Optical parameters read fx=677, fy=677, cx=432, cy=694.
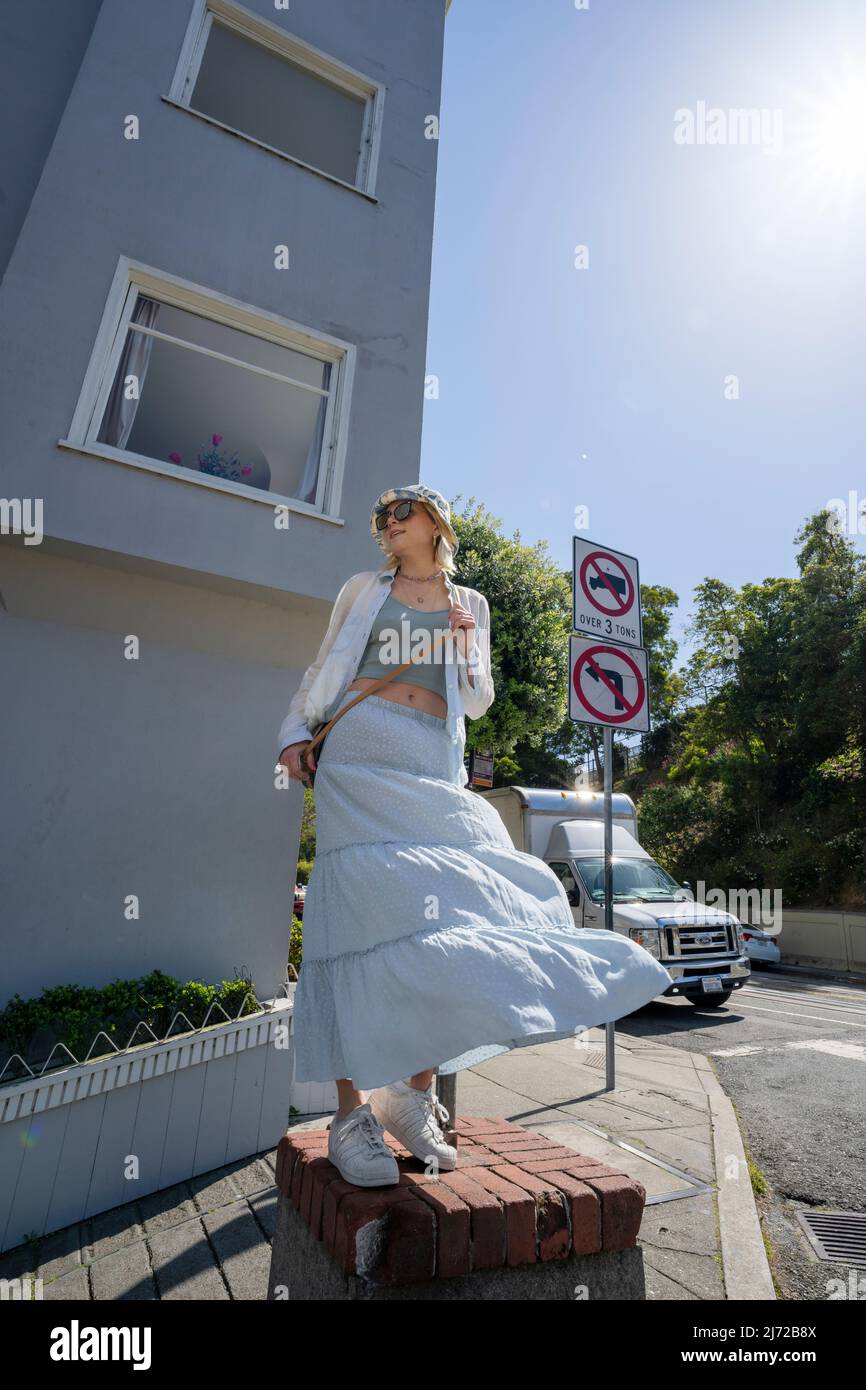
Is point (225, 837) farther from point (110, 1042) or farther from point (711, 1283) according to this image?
point (711, 1283)

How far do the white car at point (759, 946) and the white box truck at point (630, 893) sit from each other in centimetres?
981

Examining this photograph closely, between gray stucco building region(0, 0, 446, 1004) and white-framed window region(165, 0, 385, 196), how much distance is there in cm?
4

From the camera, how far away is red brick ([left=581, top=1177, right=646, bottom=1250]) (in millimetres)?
1739

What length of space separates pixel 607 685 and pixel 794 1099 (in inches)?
126

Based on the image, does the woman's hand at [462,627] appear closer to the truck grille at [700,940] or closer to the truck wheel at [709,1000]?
the truck grille at [700,940]

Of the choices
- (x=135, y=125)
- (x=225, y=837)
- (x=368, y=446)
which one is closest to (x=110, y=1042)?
(x=225, y=837)

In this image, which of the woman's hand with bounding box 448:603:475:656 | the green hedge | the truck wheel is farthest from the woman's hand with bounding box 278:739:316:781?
the truck wheel

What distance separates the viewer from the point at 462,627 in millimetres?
2340

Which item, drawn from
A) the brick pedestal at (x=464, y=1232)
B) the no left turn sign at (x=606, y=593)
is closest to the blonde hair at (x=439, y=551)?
the brick pedestal at (x=464, y=1232)

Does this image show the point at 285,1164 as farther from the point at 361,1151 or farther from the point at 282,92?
the point at 282,92

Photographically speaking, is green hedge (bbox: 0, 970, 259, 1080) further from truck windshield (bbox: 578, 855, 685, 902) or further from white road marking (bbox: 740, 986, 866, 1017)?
white road marking (bbox: 740, 986, 866, 1017)

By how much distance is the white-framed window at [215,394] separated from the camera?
4.76 meters

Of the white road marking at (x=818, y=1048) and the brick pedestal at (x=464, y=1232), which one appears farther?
the white road marking at (x=818, y=1048)
